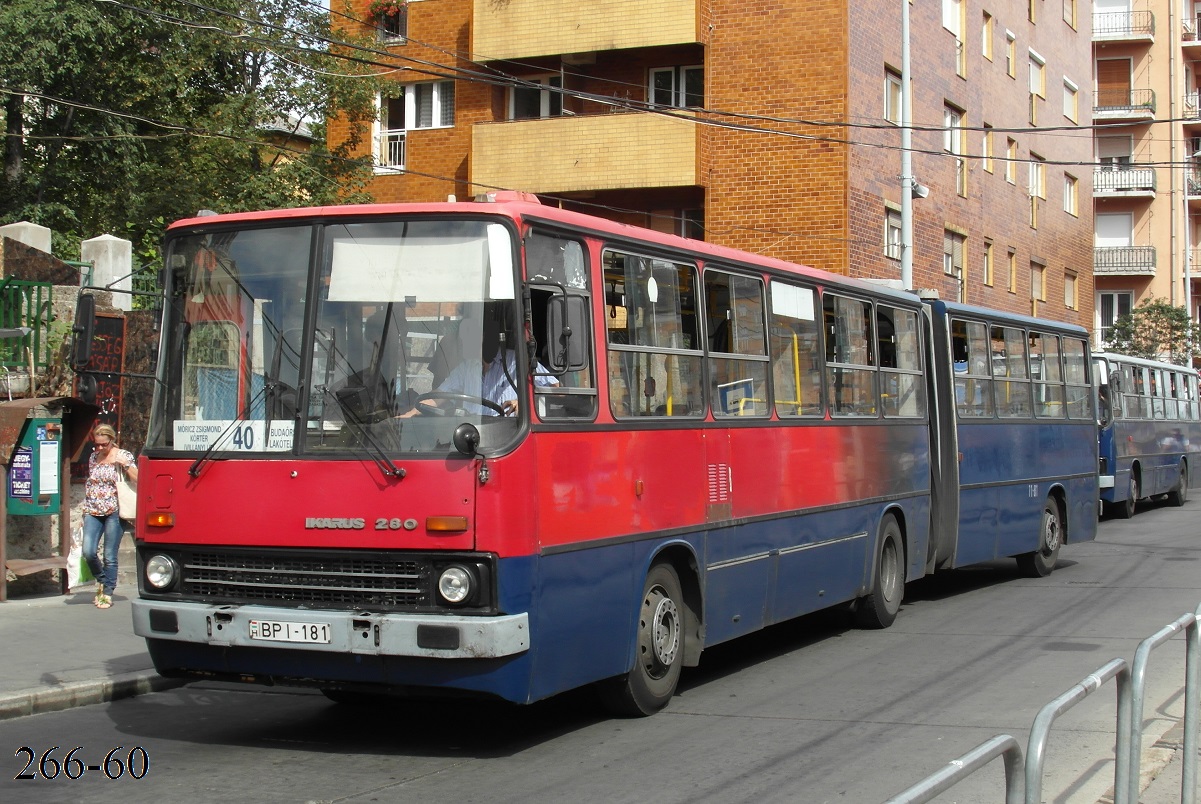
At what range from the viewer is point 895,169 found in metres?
29.9

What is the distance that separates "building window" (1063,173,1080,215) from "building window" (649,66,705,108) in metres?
20.0

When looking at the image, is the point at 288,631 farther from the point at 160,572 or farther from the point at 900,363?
the point at 900,363

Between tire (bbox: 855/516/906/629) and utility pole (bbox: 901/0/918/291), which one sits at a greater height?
utility pole (bbox: 901/0/918/291)

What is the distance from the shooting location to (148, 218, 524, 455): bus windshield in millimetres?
7355

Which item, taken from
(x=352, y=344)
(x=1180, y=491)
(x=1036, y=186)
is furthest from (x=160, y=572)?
(x=1036, y=186)

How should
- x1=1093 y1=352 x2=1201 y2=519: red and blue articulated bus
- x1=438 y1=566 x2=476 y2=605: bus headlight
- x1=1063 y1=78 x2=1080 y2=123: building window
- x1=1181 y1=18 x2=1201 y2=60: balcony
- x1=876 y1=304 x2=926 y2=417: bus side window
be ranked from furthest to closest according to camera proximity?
x1=1181 y1=18 x2=1201 y2=60: balcony
x1=1063 y1=78 x2=1080 y2=123: building window
x1=1093 y1=352 x2=1201 y2=519: red and blue articulated bus
x1=876 y1=304 x2=926 y2=417: bus side window
x1=438 y1=566 x2=476 y2=605: bus headlight

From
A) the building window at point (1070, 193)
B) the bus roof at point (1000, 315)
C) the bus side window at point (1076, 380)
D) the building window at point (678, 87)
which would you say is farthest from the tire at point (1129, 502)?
the building window at point (1070, 193)

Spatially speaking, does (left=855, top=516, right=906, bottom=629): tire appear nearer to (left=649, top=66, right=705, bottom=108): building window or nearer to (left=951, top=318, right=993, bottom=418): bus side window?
A: (left=951, top=318, right=993, bottom=418): bus side window

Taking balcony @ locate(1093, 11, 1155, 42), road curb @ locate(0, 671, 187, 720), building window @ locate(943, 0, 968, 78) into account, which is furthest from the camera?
balcony @ locate(1093, 11, 1155, 42)

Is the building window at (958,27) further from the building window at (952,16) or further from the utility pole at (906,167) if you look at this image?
the utility pole at (906,167)

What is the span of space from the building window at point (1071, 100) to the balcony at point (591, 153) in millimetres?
21737

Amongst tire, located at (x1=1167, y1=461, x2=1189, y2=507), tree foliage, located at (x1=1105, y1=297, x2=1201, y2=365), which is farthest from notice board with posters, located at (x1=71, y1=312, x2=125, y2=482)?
tree foliage, located at (x1=1105, y1=297, x2=1201, y2=365)

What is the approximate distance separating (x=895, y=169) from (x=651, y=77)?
5.53 m

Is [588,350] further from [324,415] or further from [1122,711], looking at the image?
[1122,711]
